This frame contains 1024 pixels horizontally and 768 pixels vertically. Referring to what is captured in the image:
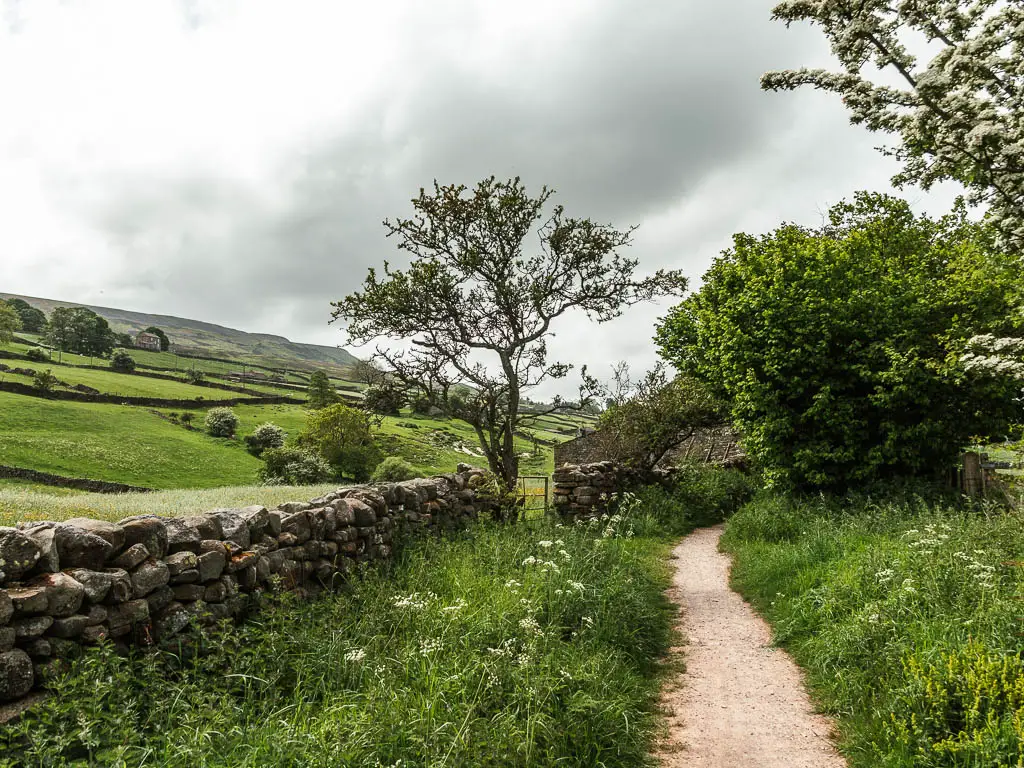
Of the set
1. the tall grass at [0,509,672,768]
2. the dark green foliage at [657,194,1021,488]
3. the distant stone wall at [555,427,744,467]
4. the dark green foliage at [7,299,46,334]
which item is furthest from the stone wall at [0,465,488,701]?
the dark green foliage at [7,299,46,334]

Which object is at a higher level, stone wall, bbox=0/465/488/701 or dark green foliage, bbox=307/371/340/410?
dark green foliage, bbox=307/371/340/410

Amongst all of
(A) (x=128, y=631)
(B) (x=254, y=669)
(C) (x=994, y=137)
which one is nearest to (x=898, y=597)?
(C) (x=994, y=137)

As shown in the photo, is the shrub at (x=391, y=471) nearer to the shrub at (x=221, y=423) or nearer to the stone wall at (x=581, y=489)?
the shrub at (x=221, y=423)

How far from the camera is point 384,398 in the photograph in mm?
15492

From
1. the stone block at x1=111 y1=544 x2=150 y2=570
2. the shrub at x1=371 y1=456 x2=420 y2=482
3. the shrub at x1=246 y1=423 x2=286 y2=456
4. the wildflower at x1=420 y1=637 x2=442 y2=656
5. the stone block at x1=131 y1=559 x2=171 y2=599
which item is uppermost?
the stone block at x1=111 y1=544 x2=150 y2=570

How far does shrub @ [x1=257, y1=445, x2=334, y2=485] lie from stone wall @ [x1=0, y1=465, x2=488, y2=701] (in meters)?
33.2

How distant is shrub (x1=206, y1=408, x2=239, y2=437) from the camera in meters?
49.8

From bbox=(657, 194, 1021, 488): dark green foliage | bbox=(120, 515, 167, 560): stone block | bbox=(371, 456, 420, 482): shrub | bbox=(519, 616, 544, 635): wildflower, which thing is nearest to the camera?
bbox=(120, 515, 167, 560): stone block

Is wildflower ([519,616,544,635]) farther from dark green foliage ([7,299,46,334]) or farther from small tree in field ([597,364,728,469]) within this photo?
dark green foliage ([7,299,46,334])

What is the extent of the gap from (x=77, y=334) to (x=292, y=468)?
7175cm

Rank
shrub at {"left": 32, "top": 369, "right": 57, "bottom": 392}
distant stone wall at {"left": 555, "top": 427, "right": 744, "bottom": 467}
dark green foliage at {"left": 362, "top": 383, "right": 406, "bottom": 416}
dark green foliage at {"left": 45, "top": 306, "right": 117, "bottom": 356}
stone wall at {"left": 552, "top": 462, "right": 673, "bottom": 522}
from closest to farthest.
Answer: stone wall at {"left": 552, "top": 462, "right": 673, "bottom": 522} < dark green foliage at {"left": 362, "top": 383, "right": 406, "bottom": 416} < distant stone wall at {"left": 555, "top": 427, "right": 744, "bottom": 467} < shrub at {"left": 32, "top": 369, "right": 57, "bottom": 392} < dark green foliage at {"left": 45, "top": 306, "right": 117, "bottom": 356}

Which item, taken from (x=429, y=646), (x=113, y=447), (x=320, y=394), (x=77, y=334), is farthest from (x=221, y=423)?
(x=77, y=334)

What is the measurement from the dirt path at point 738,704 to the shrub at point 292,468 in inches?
1366

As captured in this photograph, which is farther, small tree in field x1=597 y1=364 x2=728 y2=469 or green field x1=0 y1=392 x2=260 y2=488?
green field x1=0 y1=392 x2=260 y2=488
